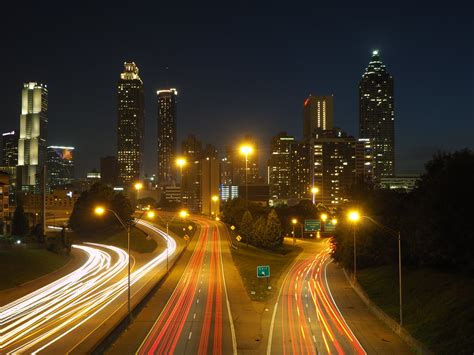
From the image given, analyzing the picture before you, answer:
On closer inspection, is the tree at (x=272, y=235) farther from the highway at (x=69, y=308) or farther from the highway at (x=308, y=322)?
the highway at (x=308, y=322)

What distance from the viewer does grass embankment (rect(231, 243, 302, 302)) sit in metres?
48.9

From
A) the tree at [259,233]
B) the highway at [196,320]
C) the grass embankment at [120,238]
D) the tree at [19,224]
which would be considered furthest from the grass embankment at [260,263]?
the tree at [19,224]

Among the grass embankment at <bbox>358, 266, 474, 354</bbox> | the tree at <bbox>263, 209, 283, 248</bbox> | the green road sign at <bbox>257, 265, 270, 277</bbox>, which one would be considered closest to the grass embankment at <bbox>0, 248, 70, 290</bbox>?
the green road sign at <bbox>257, 265, 270, 277</bbox>

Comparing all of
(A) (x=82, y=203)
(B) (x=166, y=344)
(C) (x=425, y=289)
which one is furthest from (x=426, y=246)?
(A) (x=82, y=203)

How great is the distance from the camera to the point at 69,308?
4031cm

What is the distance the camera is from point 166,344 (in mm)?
28875

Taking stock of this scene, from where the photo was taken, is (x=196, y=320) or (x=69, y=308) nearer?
(x=196, y=320)

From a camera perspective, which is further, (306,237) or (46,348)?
(306,237)

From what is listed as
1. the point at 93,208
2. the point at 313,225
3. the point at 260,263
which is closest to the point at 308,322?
the point at 260,263

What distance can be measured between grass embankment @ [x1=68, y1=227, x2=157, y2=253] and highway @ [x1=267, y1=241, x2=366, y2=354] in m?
33.4

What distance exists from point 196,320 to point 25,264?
99.6 ft

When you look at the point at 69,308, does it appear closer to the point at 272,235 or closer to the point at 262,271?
the point at 262,271

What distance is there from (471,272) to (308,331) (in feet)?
43.7

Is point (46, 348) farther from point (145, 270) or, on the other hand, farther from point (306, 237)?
point (306, 237)
